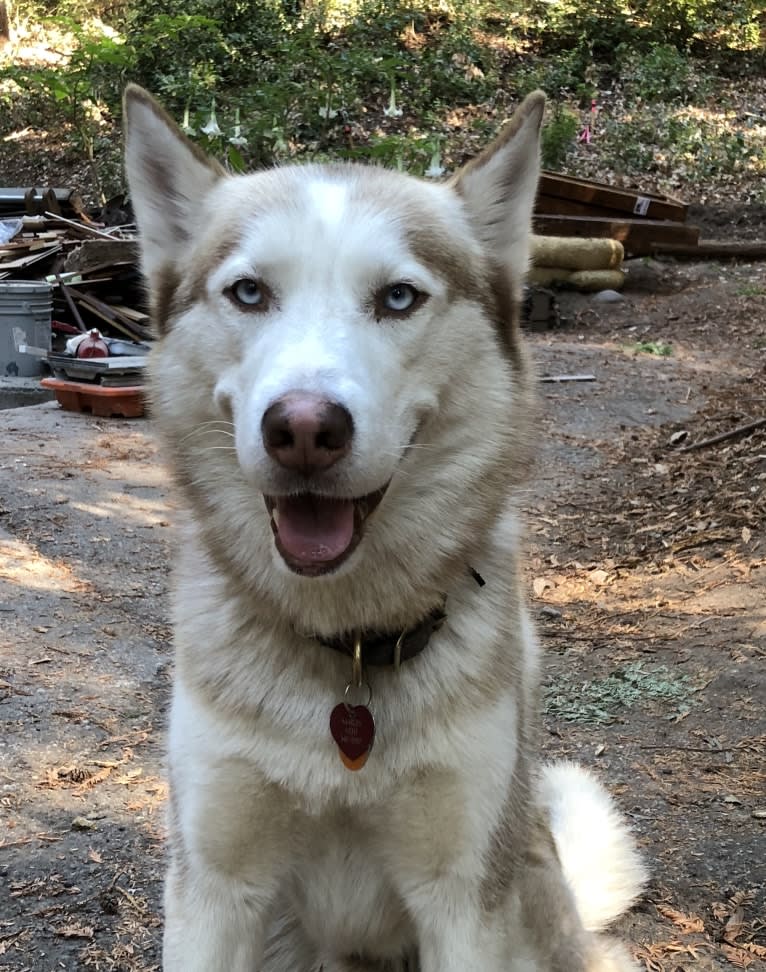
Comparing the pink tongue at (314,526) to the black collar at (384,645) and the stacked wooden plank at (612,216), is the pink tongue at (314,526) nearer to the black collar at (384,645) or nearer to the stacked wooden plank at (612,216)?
the black collar at (384,645)

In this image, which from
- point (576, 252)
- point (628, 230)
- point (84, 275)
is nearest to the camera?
point (84, 275)

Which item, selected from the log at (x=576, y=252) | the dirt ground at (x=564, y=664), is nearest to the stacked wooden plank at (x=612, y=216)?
the log at (x=576, y=252)

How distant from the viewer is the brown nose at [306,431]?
5.82 ft

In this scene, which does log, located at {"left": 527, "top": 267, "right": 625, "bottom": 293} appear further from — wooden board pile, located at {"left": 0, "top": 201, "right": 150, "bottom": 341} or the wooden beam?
wooden board pile, located at {"left": 0, "top": 201, "right": 150, "bottom": 341}

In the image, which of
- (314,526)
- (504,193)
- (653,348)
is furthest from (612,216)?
(314,526)

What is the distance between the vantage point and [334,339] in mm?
1951

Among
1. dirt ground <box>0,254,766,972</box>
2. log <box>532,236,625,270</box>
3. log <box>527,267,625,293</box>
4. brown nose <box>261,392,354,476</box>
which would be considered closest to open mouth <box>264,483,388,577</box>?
brown nose <box>261,392,354,476</box>

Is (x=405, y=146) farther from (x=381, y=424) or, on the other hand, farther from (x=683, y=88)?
(x=381, y=424)

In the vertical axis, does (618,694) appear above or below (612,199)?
below

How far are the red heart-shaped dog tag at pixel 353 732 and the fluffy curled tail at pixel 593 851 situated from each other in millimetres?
909

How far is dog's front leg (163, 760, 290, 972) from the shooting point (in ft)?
6.87

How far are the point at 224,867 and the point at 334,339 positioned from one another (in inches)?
44.6

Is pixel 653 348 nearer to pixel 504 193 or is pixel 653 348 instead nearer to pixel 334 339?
pixel 504 193

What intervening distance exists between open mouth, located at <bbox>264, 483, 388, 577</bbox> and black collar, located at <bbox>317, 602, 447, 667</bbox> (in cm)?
31
